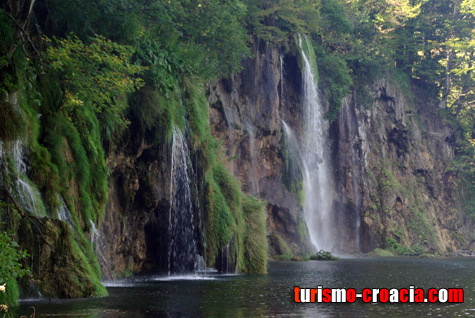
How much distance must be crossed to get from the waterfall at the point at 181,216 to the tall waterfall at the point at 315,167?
23.9 meters

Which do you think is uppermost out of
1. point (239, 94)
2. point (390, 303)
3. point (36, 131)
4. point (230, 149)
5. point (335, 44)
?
point (335, 44)

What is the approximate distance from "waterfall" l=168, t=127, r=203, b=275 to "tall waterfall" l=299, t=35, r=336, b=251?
78.3 ft

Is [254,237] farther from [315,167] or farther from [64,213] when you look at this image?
[315,167]

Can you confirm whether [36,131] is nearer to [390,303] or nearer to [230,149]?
[390,303]

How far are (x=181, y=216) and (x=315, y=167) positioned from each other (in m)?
26.8

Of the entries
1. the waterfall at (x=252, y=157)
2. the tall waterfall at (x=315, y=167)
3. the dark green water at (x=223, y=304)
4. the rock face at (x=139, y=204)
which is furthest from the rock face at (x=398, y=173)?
the dark green water at (x=223, y=304)

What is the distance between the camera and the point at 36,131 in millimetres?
15977

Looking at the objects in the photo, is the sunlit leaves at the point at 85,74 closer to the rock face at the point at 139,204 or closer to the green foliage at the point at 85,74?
the green foliage at the point at 85,74

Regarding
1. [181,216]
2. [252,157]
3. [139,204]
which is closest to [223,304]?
[181,216]

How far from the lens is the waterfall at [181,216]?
24047 millimetres

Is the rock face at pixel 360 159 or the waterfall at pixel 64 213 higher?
the rock face at pixel 360 159

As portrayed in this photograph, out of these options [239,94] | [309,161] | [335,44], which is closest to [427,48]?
[335,44]

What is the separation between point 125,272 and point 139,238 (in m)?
1.53

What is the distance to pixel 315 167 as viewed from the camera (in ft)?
163
